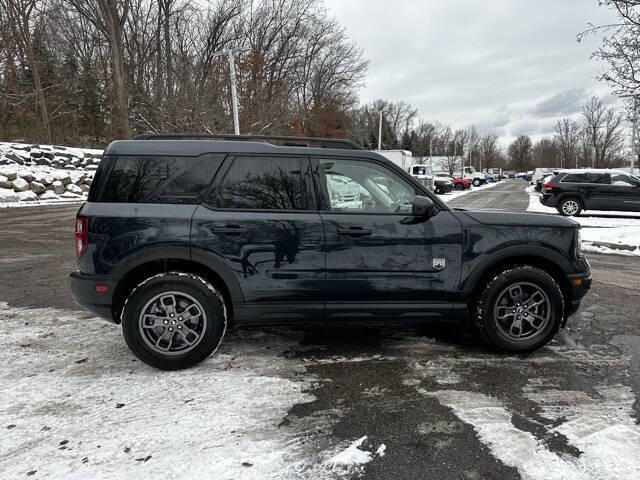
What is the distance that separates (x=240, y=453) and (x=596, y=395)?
2.61m

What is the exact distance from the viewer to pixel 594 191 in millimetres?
16031

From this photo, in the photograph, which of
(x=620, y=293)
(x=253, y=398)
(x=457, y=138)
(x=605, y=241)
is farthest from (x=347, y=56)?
(x=457, y=138)

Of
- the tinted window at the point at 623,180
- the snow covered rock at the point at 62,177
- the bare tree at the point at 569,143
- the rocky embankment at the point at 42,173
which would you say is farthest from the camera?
the bare tree at the point at 569,143

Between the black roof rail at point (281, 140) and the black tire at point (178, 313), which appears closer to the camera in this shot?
the black tire at point (178, 313)

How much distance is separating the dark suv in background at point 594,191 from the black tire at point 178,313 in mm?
16607

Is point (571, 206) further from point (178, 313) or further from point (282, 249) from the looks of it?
point (178, 313)

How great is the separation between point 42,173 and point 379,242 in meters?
22.1

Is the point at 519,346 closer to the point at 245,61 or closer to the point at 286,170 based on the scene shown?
the point at 286,170

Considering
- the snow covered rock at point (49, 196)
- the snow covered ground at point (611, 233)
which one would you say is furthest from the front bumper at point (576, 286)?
the snow covered rock at point (49, 196)

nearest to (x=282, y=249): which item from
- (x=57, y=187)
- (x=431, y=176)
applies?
(x=57, y=187)

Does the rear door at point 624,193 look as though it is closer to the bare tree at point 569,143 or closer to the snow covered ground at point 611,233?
the snow covered ground at point 611,233

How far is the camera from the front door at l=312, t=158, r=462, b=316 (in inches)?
139

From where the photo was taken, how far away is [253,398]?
307 cm

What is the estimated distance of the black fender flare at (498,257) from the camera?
3.67m
